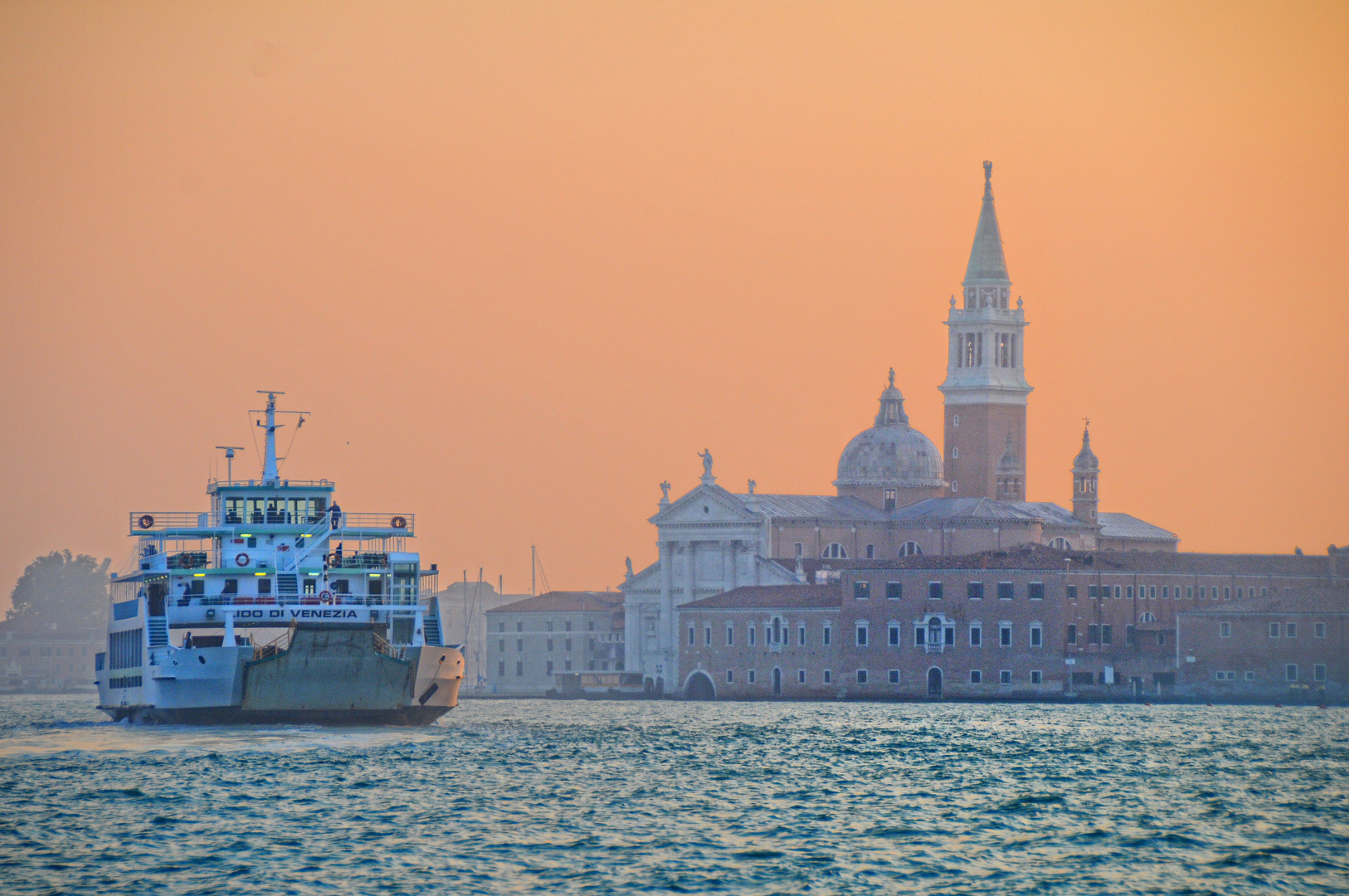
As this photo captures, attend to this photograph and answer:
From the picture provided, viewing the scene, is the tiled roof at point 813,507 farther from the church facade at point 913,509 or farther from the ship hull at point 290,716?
the ship hull at point 290,716

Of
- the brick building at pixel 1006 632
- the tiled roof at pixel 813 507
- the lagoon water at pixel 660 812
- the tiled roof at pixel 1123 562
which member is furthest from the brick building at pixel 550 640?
the lagoon water at pixel 660 812

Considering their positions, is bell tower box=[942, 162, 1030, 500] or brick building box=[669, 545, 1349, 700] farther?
bell tower box=[942, 162, 1030, 500]

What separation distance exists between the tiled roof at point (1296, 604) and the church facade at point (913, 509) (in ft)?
63.6

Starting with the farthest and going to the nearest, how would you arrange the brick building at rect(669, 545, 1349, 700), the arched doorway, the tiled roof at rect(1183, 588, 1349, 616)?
the arched doorway, the tiled roof at rect(1183, 588, 1349, 616), the brick building at rect(669, 545, 1349, 700)

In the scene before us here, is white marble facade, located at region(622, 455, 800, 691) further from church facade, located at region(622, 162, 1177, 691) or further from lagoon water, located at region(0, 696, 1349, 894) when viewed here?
lagoon water, located at region(0, 696, 1349, 894)

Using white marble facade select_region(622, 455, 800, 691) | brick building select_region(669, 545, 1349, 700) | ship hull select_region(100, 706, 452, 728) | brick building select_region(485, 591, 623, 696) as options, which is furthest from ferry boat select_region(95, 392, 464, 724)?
brick building select_region(485, 591, 623, 696)

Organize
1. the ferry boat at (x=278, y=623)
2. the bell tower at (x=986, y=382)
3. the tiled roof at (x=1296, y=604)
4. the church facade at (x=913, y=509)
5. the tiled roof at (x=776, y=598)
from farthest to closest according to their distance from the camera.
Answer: the bell tower at (x=986, y=382), the church facade at (x=913, y=509), the tiled roof at (x=776, y=598), the tiled roof at (x=1296, y=604), the ferry boat at (x=278, y=623)

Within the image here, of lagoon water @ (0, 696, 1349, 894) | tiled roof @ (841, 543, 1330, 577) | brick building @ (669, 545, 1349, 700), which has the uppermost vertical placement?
tiled roof @ (841, 543, 1330, 577)

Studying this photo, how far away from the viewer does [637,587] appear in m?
138

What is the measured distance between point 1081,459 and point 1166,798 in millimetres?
89911

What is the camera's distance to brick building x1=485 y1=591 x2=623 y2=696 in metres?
146

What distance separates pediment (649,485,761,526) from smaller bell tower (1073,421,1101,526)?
69.7 feet

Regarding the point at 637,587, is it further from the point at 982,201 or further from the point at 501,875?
the point at 501,875

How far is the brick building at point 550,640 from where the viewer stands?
146 metres
